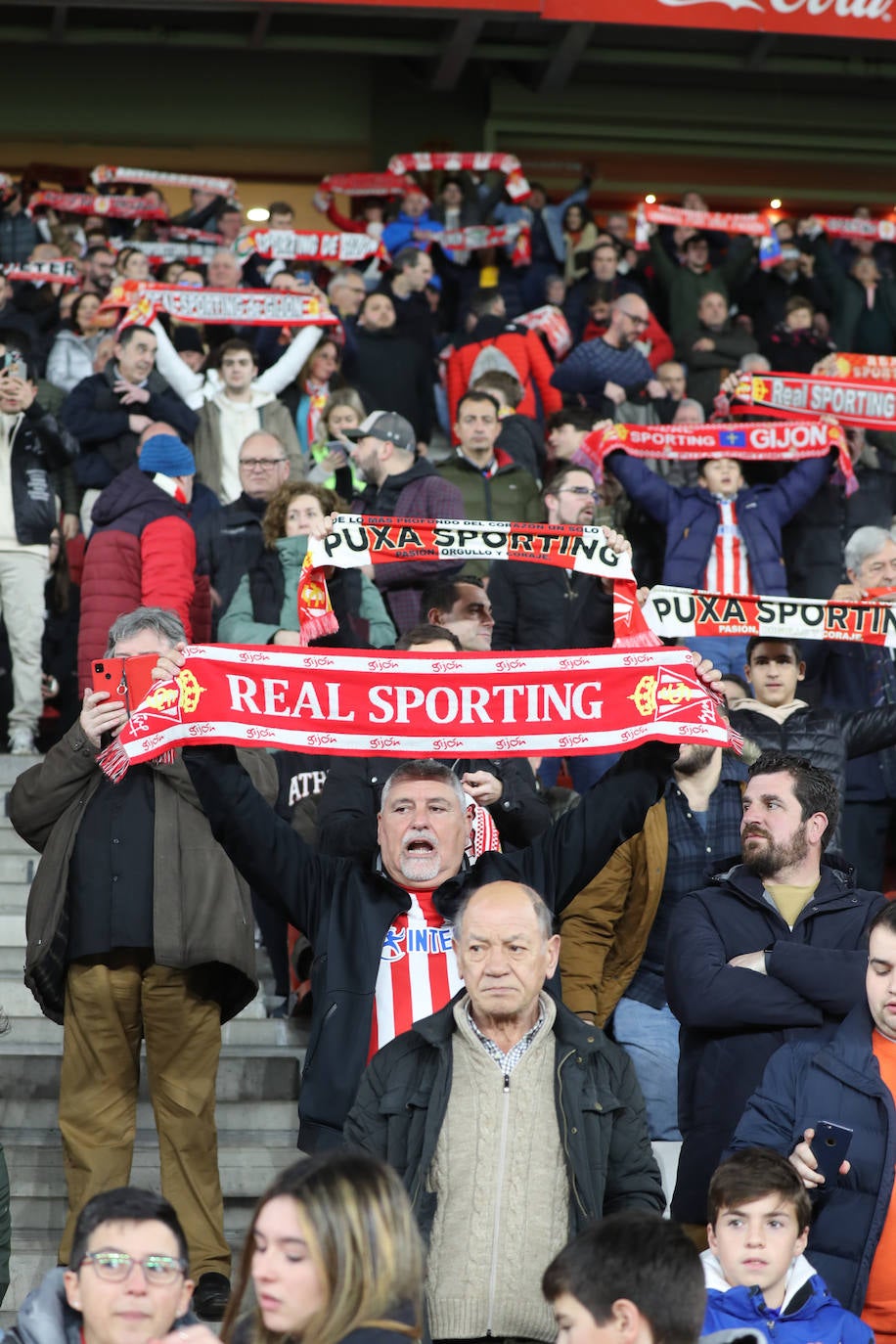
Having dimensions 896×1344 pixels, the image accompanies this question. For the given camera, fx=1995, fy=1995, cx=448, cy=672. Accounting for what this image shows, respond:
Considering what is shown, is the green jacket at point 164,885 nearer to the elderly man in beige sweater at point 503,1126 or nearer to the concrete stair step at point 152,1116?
the concrete stair step at point 152,1116

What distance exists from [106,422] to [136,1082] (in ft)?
16.9

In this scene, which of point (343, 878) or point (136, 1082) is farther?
point (136, 1082)

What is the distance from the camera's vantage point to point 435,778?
5.03 m

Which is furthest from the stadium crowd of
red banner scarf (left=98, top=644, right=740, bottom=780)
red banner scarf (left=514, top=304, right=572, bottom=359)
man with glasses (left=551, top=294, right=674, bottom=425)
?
red banner scarf (left=514, top=304, right=572, bottom=359)

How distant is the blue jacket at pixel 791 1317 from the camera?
4320 mm

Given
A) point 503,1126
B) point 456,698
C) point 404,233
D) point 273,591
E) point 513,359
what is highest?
point 404,233

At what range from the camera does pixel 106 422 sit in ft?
33.9

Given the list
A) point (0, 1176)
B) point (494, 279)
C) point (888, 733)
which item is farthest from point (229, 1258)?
point (494, 279)

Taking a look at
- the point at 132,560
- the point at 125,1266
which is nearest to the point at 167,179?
the point at 132,560

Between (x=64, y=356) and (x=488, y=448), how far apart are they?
11.3 feet

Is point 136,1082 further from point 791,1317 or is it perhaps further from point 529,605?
point 529,605

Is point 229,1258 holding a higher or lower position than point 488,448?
lower

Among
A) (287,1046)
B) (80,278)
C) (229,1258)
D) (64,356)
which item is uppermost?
(80,278)

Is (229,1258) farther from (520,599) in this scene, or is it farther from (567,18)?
(567,18)
